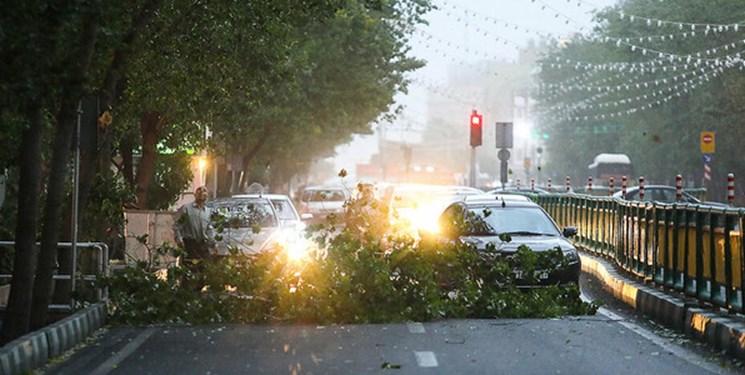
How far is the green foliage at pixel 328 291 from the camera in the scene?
15.5 metres

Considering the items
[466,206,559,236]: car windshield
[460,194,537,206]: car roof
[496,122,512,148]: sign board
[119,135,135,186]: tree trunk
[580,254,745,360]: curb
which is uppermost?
[496,122,512,148]: sign board

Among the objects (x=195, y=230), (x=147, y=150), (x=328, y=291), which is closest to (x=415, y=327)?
(x=328, y=291)

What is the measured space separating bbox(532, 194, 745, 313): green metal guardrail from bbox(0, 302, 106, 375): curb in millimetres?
6297

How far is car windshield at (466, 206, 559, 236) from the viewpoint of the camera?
65.6 feet

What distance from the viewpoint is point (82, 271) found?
15945 millimetres

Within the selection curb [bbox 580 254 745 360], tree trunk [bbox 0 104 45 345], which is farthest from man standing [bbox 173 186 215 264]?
tree trunk [bbox 0 104 45 345]

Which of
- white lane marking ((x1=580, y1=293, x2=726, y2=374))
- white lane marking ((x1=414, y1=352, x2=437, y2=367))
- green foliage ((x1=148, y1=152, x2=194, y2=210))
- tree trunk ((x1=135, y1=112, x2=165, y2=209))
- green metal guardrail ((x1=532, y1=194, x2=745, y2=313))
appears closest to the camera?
white lane marking ((x1=414, y1=352, x2=437, y2=367))

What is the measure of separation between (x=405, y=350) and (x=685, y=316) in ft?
11.4

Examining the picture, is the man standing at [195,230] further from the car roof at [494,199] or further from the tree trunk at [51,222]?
the tree trunk at [51,222]

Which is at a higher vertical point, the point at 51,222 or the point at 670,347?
the point at 51,222

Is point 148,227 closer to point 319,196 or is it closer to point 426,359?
point 426,359

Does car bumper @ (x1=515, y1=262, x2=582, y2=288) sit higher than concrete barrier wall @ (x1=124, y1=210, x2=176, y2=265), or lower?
lower

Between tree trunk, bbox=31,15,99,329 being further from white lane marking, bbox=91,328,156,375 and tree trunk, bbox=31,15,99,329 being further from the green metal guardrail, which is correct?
the green metal guardrail

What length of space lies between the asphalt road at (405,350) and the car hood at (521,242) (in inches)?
127
